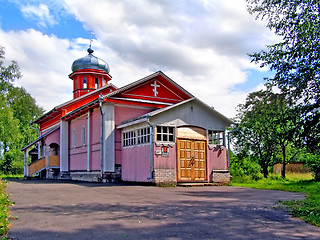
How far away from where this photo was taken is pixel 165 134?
17.0m

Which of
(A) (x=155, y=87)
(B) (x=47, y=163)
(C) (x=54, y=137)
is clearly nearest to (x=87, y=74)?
(C) (x=54, y=137)

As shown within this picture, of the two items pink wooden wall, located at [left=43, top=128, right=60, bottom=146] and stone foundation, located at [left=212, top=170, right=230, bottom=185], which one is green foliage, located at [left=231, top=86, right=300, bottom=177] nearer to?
stone foundation, located at [left=212, top=170, right=230, bottom=185]

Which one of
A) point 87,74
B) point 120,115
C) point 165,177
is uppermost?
point 87,74

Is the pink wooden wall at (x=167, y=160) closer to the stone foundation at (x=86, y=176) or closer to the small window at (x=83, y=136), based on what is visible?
the stone foundation at (x=86, y=176)

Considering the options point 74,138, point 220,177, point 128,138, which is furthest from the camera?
point 74,138

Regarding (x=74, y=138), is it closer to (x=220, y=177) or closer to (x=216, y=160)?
(x=216, y=160)

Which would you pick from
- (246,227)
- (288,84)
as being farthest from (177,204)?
(288,84)

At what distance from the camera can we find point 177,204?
9375 millimetres

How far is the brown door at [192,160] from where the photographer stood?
56.2ft

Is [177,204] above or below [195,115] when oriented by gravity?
below

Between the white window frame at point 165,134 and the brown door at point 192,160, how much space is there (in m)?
0.41

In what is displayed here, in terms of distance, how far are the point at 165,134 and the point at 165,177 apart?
2.01m

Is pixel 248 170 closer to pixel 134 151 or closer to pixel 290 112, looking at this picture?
pixel 134 151

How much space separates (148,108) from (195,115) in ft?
13.5
